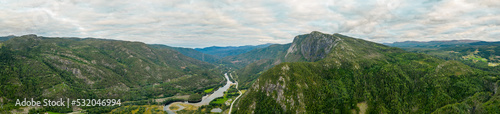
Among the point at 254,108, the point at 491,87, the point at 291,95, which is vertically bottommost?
the point at 254,108

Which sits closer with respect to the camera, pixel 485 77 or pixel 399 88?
pixel 485 77

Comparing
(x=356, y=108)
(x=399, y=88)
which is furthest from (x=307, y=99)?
(x=399, y=88)

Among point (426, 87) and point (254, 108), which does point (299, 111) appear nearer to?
point (254, 108)

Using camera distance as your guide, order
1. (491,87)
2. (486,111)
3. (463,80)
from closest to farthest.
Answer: (486,111), (491,87), (463,80)

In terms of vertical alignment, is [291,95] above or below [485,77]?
below

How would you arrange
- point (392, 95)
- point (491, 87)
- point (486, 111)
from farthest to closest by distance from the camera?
point (392, 95) → point (491, 87) → point (486, 111)

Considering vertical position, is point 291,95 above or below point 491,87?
below

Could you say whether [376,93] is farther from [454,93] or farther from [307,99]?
[307,99]

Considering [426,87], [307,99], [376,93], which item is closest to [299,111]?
[307,99]

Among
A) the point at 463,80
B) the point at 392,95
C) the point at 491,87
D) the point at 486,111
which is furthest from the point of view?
the point at 392,95
